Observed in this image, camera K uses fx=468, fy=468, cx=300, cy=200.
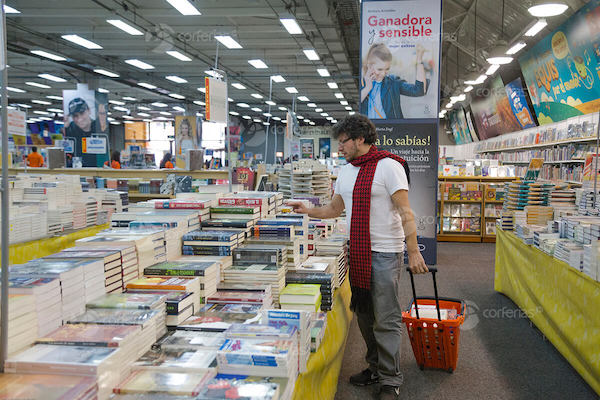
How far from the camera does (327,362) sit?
2396 millimetres

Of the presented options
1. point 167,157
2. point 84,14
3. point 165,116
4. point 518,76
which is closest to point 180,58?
point 167,157

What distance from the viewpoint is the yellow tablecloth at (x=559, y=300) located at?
2.95 meters

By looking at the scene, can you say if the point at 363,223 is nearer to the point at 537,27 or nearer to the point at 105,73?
the point at 537,27

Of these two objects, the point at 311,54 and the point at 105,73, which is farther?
the point at 105,73

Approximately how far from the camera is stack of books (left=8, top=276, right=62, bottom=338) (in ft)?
5.18

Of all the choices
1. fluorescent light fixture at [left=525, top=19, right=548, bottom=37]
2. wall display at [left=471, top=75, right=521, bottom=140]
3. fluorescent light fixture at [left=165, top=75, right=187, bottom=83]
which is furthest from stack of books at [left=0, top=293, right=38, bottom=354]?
fluorescent light fixture at [left=165, top=75, right=187, bottom=83]

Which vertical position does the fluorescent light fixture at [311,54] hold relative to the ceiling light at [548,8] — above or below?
above

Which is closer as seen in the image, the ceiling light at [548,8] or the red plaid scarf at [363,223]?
the red plaid scarf at [363,223]

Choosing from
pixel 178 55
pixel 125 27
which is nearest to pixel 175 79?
pixel 178 55

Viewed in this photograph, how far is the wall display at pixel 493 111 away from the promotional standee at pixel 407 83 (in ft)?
29.1

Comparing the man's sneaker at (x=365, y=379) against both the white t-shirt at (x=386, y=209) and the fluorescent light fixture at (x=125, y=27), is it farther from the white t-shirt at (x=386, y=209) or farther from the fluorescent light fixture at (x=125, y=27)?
the fluorescent light fixture at (x=125, y=27)

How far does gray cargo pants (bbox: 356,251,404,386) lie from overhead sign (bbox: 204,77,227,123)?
1.94 meters

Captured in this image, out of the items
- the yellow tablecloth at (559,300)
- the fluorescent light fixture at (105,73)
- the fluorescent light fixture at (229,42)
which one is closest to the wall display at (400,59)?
the yellow tablecloth at (559,300)

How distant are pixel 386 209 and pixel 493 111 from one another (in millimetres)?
15047
